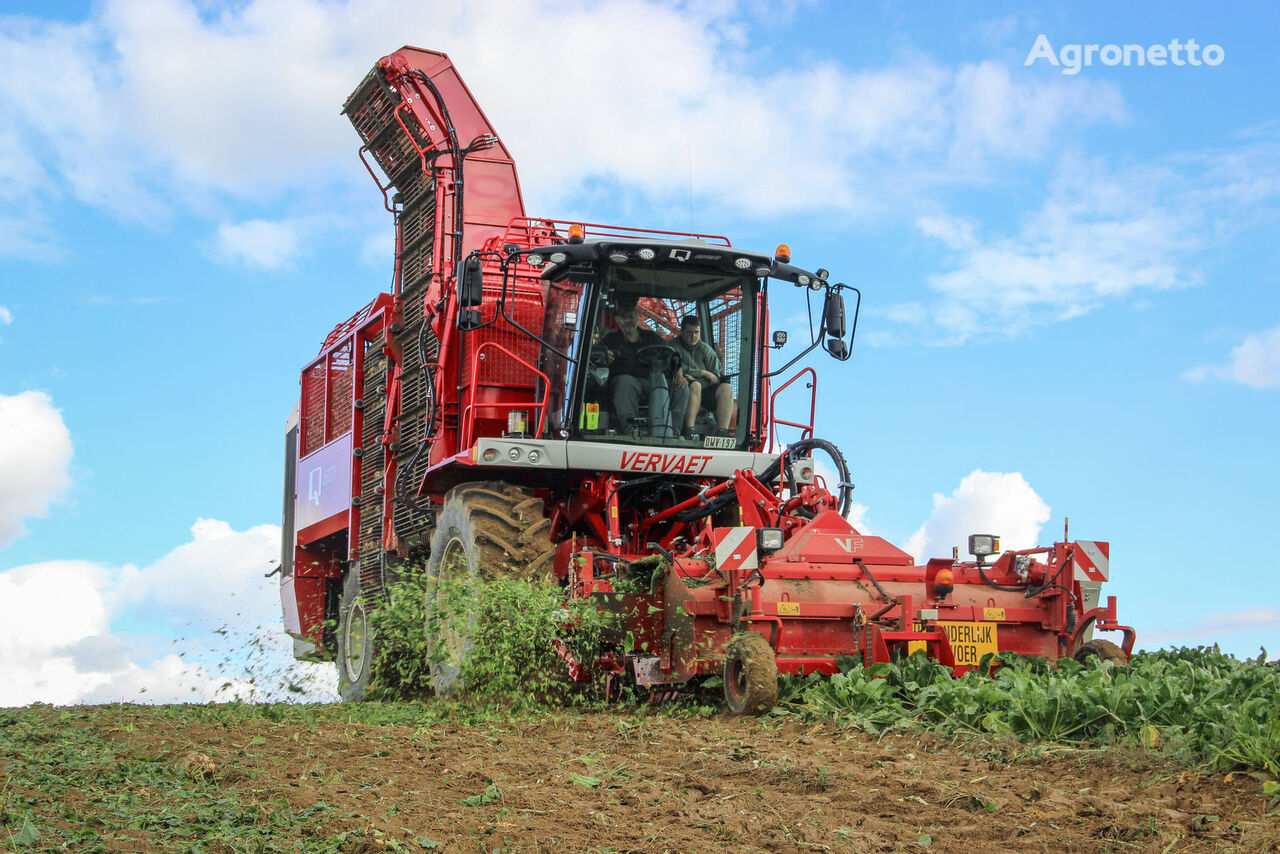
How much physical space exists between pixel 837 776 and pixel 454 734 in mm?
2561

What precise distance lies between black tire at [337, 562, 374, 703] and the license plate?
20.6 feet

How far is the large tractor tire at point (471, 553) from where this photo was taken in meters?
8.43

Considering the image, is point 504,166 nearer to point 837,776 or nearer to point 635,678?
point 635,678

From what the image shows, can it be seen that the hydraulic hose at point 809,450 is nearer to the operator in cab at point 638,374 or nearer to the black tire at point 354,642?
the operator in cab at point 638,374

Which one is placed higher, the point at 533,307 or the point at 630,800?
the point at 533,307

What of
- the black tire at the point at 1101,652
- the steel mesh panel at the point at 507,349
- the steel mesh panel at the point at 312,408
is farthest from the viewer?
the steel mesh panel at the point at 312,408

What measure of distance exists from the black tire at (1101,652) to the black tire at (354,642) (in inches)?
260

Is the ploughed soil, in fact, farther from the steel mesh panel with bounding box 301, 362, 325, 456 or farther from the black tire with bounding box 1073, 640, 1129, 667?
the steel mesh panel with bounding box 301, 362, 325, 456

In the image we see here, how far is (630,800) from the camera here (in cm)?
478

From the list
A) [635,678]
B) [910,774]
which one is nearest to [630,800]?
[910,774]

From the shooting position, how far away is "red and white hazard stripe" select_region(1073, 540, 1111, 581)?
7449 millimetres

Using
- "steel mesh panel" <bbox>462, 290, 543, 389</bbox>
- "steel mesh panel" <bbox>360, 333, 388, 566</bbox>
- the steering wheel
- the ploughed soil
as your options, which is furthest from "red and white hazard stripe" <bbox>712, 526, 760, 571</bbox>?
"steel mesh panel" <bbox>360, 333, 388, 566</bbox>

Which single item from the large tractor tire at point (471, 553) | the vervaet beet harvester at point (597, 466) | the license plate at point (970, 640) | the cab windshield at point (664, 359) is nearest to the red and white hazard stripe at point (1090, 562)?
the vervaet beet harvester at point (597, 466)

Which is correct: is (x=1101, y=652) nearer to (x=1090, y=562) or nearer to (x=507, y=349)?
(x=1090, y=562)
